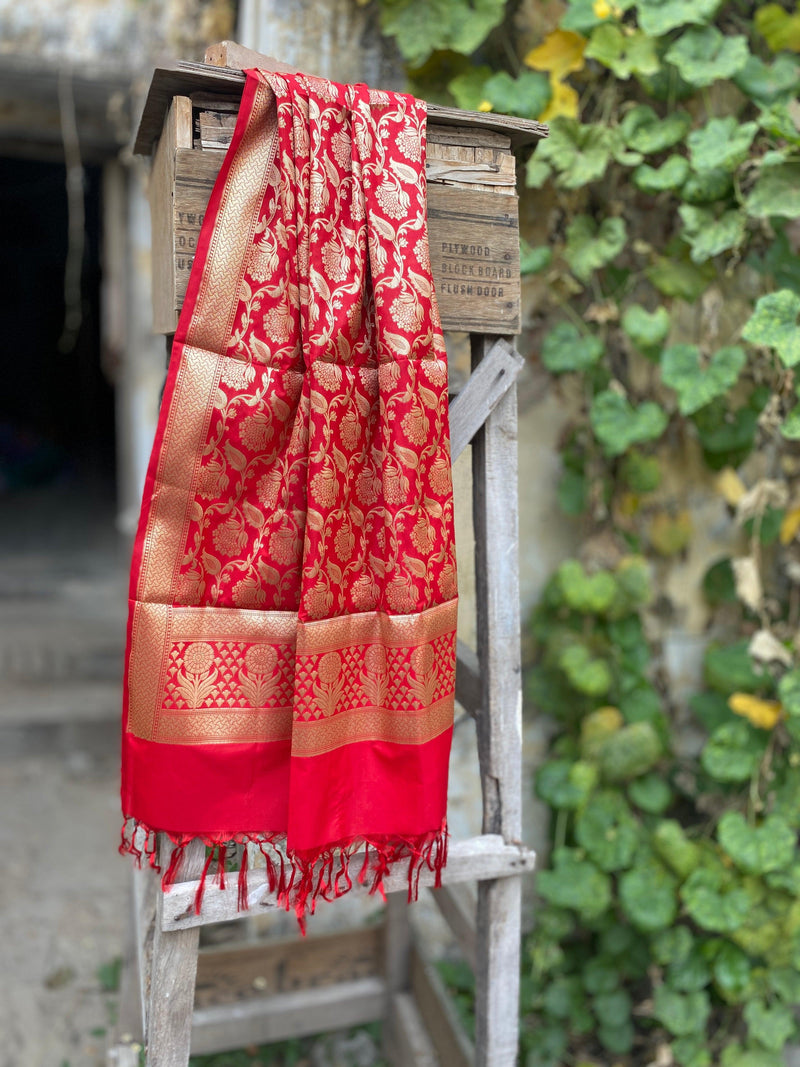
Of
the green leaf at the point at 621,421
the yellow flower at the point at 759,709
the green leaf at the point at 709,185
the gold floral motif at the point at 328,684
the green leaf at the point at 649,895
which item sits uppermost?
the green leaf at the point at 709,185

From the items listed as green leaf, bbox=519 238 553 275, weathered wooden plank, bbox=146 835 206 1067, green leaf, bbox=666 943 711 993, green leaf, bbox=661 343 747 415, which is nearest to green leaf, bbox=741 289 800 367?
green leaf, bbox=661 343 747 415

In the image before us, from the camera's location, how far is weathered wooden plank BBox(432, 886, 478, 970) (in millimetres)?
1804

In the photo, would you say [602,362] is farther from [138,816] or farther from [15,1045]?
[15,1045]

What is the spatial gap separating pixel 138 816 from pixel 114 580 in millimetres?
3869

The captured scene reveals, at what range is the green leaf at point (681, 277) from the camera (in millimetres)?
2158

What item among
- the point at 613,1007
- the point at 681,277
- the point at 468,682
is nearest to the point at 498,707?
the point at 468,682

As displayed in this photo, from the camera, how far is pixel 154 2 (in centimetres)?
284

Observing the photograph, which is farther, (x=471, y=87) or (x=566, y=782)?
(x=566, y=782)

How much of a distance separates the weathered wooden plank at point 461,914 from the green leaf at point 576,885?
1.20ft

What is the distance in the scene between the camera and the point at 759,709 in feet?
7.34

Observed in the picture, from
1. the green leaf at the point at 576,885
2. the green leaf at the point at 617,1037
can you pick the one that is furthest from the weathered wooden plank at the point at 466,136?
the green leaf at the point at 617,1037

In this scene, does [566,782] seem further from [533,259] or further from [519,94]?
[519,94]

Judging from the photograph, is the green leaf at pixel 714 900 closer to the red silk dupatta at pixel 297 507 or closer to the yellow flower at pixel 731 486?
the yellow flower at pixel 731 486

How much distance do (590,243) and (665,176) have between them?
0.23 m
